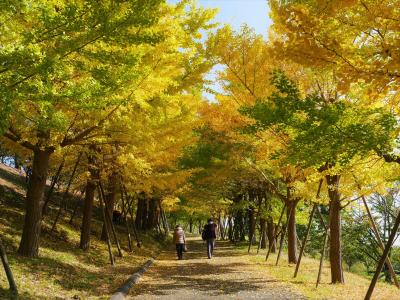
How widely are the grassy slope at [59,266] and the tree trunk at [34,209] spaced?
27 cm

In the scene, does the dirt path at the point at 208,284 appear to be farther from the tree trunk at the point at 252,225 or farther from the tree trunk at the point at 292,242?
the tree trunk at the point at 252,225

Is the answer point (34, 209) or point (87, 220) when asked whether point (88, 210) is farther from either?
point (34, 209)

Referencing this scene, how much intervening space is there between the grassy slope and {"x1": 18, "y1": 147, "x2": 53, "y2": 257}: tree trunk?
274 millimetres

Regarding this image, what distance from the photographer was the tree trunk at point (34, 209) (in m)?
9.19

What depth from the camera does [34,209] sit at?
9328 millimetres

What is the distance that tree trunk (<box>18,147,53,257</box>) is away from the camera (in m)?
9.19

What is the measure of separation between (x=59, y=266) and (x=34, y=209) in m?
1.43

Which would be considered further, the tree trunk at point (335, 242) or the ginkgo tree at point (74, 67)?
the tree trunk at point (335, 242)

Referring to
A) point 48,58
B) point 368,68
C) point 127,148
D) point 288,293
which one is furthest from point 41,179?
point 368,68

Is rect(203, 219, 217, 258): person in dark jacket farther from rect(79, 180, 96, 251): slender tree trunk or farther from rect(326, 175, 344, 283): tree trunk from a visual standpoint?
rect(326, 175, 344, 283): tree trunk

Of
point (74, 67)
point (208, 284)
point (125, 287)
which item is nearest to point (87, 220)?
point (208, 284)

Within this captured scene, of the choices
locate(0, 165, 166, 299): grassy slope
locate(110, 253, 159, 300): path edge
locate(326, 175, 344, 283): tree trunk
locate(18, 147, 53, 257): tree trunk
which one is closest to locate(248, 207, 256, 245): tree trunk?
locate(0, 165, 166, 299): grassy slope

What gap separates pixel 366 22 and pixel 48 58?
166 inches

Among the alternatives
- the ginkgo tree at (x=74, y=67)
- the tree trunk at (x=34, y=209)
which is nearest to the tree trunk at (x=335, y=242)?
the ginkgo tree at (x=74, y=67)
